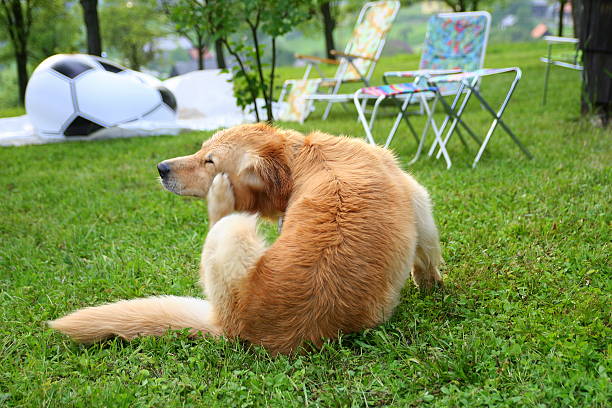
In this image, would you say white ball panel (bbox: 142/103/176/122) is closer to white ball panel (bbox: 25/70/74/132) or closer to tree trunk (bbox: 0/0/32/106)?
white ball panel (bbox: 25/70/74/132)

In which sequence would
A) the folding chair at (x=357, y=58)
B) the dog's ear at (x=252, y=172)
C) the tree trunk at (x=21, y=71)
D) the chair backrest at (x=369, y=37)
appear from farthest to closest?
1. the tree trunk at (x=21, y=71)
2. the chair backrest at (x=369, y=37)
3. the folding chair at (x=357, y=58)
4. the dog's ear at (x=252, y=172)

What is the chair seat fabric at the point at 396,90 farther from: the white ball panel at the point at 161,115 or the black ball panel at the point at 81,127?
the black ball panel at the point at 81,127

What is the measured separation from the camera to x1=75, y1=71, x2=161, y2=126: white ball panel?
318 inches

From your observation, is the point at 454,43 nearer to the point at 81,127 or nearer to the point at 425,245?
the point at 81,127

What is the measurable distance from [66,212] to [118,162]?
6.69ft

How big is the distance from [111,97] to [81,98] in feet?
1.43

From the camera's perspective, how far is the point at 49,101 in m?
8.05

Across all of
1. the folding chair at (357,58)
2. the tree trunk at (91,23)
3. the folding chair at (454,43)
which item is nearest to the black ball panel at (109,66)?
the folding chair at (357,58)

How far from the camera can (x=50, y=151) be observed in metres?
7.45

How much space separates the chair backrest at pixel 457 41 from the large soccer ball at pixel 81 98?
4.72 m

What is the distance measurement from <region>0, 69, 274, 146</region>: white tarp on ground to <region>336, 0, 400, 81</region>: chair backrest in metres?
2.16


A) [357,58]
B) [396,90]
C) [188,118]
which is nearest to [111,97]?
[188,118]

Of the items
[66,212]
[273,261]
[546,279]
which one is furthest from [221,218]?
[66,212]

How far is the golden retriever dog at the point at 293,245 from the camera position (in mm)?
2139
